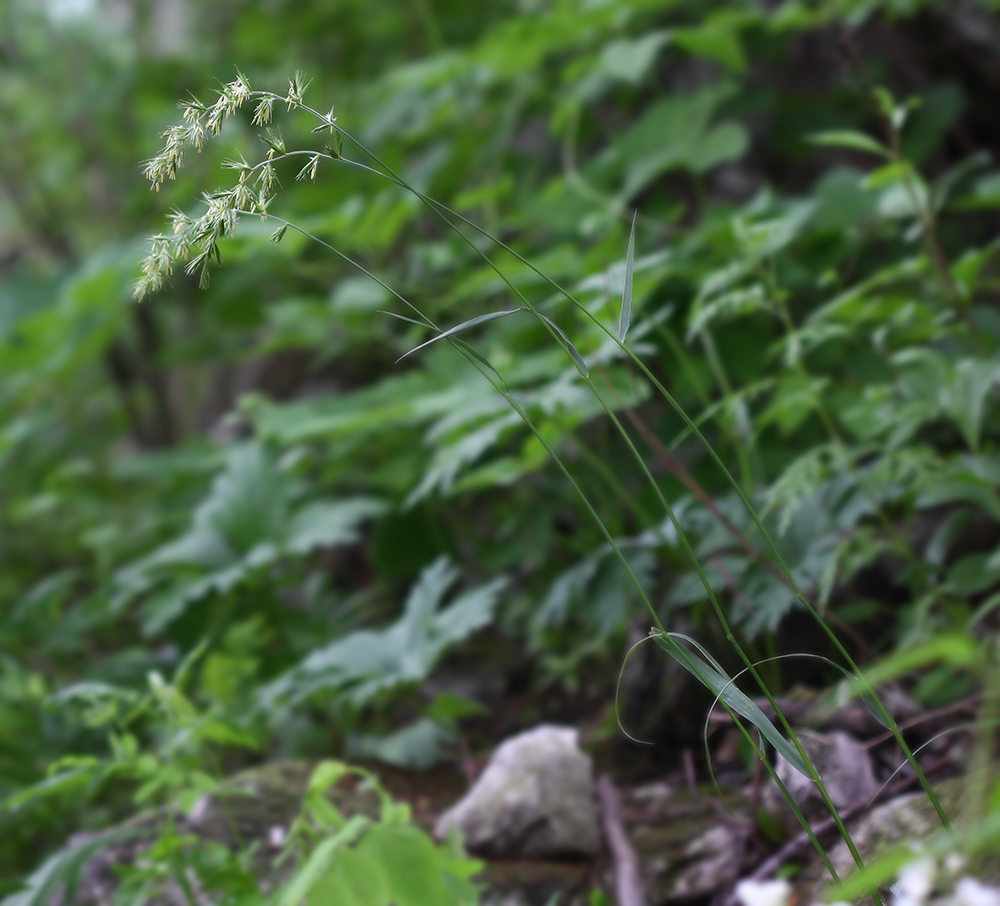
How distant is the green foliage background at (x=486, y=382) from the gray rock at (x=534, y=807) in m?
0.23

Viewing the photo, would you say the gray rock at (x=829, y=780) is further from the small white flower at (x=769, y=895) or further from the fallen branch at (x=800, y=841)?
the small white flower at (x=769, y=895)

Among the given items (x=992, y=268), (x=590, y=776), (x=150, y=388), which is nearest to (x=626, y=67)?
(x=992, y=268)

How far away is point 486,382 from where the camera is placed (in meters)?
1.88

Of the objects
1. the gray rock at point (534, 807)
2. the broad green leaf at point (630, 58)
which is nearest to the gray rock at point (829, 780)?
the gray rock at point (534, 807)

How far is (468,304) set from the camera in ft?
6.40

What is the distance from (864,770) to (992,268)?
184 cm

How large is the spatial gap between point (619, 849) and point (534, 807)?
15 cm

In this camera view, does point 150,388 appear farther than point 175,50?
No

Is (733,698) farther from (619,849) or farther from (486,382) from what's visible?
(486,382)

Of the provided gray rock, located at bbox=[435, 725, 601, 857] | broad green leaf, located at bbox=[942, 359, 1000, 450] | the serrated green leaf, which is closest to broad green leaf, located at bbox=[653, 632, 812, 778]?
the serrated green leaf

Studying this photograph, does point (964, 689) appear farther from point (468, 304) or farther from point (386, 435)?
point (386, 435)

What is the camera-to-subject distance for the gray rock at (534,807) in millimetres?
1388

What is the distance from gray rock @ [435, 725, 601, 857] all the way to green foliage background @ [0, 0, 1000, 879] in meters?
0.23

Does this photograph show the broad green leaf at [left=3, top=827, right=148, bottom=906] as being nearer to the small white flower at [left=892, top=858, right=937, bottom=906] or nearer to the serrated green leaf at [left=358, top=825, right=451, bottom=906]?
the serrated green leaf at [left=358, top=825, right=451, bottom=906]
